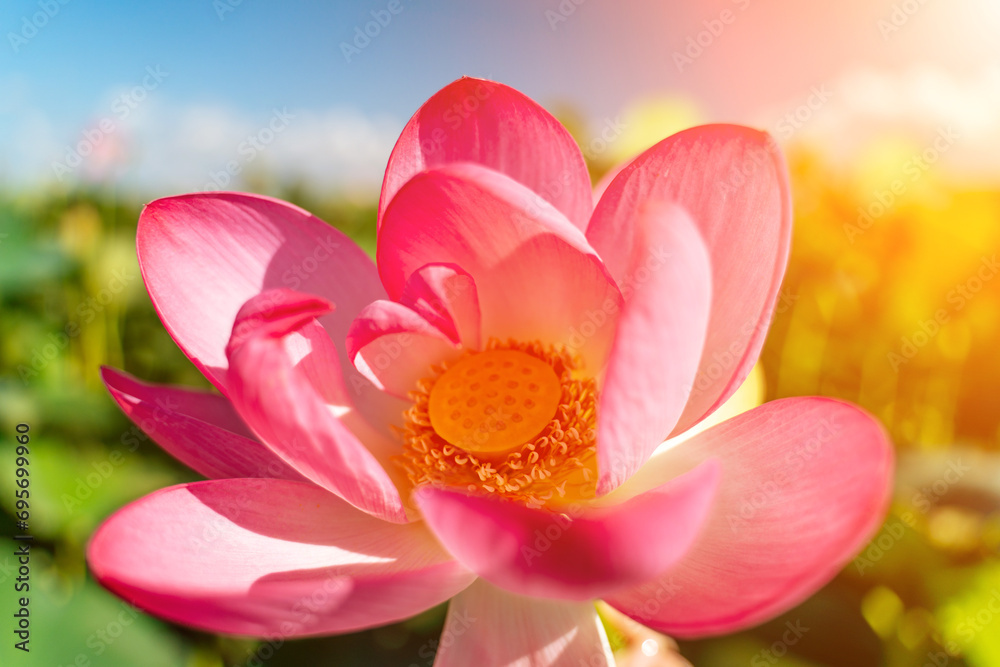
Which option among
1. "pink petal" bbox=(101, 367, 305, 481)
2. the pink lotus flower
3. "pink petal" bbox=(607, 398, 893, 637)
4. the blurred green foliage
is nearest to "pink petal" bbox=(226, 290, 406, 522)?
the pink lotus flower

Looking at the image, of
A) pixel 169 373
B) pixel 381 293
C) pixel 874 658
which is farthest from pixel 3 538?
pixel 874 658

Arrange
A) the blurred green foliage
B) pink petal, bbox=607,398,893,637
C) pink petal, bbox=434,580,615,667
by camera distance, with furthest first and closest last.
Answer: the blurred green foliage, pink petal, bbox=434,580,615,667, pink petal, bbox=607,398,893,637

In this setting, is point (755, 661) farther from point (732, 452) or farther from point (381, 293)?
point (381, 293)

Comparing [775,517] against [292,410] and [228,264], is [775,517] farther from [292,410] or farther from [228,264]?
[228,264]

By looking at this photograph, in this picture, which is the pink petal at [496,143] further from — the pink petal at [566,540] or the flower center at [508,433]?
the pink petal at [566,540]

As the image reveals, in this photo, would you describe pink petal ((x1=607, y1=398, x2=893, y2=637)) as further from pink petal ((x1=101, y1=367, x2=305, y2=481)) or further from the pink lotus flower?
pink petal ((x1=101, y1=367, x2=305, y2=481))

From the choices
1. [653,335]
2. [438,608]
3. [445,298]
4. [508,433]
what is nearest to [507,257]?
[445,298]

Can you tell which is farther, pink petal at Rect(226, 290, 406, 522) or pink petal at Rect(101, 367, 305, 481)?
pink petal at Rect(101, 367, 305, 481)

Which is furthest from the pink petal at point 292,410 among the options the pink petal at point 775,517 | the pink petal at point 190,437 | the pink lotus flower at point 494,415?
the pink petal at point 775,517
